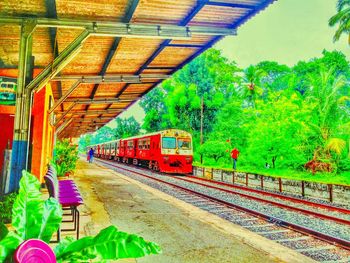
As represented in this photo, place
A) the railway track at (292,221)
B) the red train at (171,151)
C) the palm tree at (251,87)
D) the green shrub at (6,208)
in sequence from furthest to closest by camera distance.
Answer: the palm tree at (251,87) < the red train at (171,151) < the railway track at (292,221) < the green shrub at (6,208)

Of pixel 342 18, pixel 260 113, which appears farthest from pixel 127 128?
pixel 342 18

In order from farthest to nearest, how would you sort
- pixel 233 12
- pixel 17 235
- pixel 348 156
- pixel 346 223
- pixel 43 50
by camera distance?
1. pixel 348 156
2. pixel 43 50
3. pixel 346 223
4. pixel 233 12
5. pixel 17 235

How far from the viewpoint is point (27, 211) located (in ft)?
3.35

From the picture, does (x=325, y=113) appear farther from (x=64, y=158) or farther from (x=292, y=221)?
(x=64, y=158)

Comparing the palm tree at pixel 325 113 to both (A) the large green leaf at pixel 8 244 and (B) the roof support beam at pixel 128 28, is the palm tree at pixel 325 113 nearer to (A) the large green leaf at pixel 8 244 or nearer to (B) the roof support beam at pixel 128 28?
(B) the roof support beam at pixel 128 28

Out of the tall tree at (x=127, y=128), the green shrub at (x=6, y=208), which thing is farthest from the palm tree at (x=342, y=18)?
the tall tree at (x=127, y=128)

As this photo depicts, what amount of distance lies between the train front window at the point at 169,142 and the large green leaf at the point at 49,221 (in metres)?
18.4

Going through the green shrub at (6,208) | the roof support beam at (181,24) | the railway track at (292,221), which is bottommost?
the railway track at (292,221)

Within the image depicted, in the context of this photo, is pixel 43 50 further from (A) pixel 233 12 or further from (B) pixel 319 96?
(B) pixel 319 96

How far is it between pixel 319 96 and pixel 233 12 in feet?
55.3

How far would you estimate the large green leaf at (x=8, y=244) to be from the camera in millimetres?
863

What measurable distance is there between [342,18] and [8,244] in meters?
25.3

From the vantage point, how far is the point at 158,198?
30.7 feet

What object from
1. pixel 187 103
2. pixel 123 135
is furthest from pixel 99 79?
pixel 123 135
